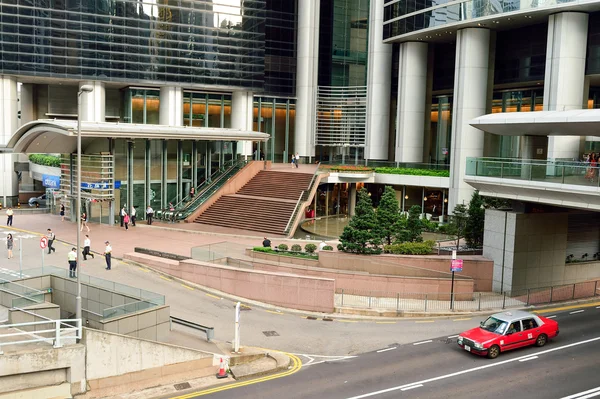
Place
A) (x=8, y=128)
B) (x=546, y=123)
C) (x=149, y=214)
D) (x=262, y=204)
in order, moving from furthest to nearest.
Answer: (x=8, y=128) → (x=262, y=204) → (x=149, y=214) → (x=546, y=123)

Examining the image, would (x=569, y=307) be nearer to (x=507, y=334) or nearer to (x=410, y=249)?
(x=410, y=249)

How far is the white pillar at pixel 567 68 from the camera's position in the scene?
1651 inches

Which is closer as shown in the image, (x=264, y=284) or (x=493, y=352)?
(x=493, y=352)

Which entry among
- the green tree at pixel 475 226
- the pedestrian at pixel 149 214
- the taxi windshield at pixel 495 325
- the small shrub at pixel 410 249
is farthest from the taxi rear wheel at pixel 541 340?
the pedestrian at pixel 149 214

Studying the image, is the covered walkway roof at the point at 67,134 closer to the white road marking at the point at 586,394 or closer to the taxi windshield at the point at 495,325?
the taxi windshield at the point at 495,325

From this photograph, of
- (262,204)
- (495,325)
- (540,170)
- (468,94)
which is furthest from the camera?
(468,94)

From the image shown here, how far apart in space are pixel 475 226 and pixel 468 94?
55.2 feet

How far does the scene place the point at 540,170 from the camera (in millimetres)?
28469

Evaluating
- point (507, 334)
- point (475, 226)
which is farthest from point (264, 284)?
point (475, 226)

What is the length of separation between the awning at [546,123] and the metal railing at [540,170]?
143cm

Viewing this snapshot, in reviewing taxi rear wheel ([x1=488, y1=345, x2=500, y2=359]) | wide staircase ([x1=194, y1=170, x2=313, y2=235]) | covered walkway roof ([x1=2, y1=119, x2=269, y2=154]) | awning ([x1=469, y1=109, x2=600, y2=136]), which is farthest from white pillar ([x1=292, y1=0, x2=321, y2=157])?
taxi rear wheel ([x1=488, y1=345, x2=500, y2=359])

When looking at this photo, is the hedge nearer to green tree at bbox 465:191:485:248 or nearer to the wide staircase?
the wide staircase

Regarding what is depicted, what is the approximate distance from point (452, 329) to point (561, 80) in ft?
77.2

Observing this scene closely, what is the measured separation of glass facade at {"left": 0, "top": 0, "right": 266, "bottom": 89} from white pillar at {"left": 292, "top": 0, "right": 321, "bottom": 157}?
17.8 feet
